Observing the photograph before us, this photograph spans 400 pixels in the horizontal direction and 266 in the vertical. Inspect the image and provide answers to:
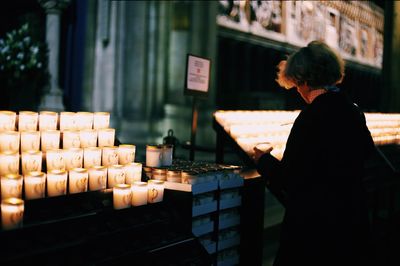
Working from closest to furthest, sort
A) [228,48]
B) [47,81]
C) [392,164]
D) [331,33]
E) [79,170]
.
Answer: [79,170] → [392,164] → [47,81] → [228,48] → [331,33]

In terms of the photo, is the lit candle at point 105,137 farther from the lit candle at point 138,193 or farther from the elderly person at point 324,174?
the elderly person at point 324,174

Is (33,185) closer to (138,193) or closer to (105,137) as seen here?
(138,193)

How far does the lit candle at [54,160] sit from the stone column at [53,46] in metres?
5.82

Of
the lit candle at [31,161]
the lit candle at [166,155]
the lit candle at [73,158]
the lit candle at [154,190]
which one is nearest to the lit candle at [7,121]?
the lit candle at [31,161]

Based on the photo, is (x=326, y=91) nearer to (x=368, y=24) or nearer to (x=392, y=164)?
(x=392, y=164)

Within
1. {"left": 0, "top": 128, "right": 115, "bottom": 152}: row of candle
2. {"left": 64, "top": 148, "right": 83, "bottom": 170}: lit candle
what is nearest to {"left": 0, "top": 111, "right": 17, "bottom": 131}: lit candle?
{"left": 0, "top": 128, "right": 115, "bottom": 152}: row of candle

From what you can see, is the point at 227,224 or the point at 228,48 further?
the point at 228,48

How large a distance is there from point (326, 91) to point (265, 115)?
1795mm

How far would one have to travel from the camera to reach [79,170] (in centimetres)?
248

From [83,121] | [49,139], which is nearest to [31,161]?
[49,139]

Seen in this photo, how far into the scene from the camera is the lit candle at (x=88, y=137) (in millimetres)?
2850

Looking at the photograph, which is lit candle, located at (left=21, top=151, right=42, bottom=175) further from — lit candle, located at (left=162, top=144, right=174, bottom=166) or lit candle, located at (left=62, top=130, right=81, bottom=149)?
lit candle, located at (left=162, top=144, right=174, bottom=166)

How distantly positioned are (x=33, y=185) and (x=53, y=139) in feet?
1.48

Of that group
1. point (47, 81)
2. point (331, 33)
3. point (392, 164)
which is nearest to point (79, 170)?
point (392, 164)
